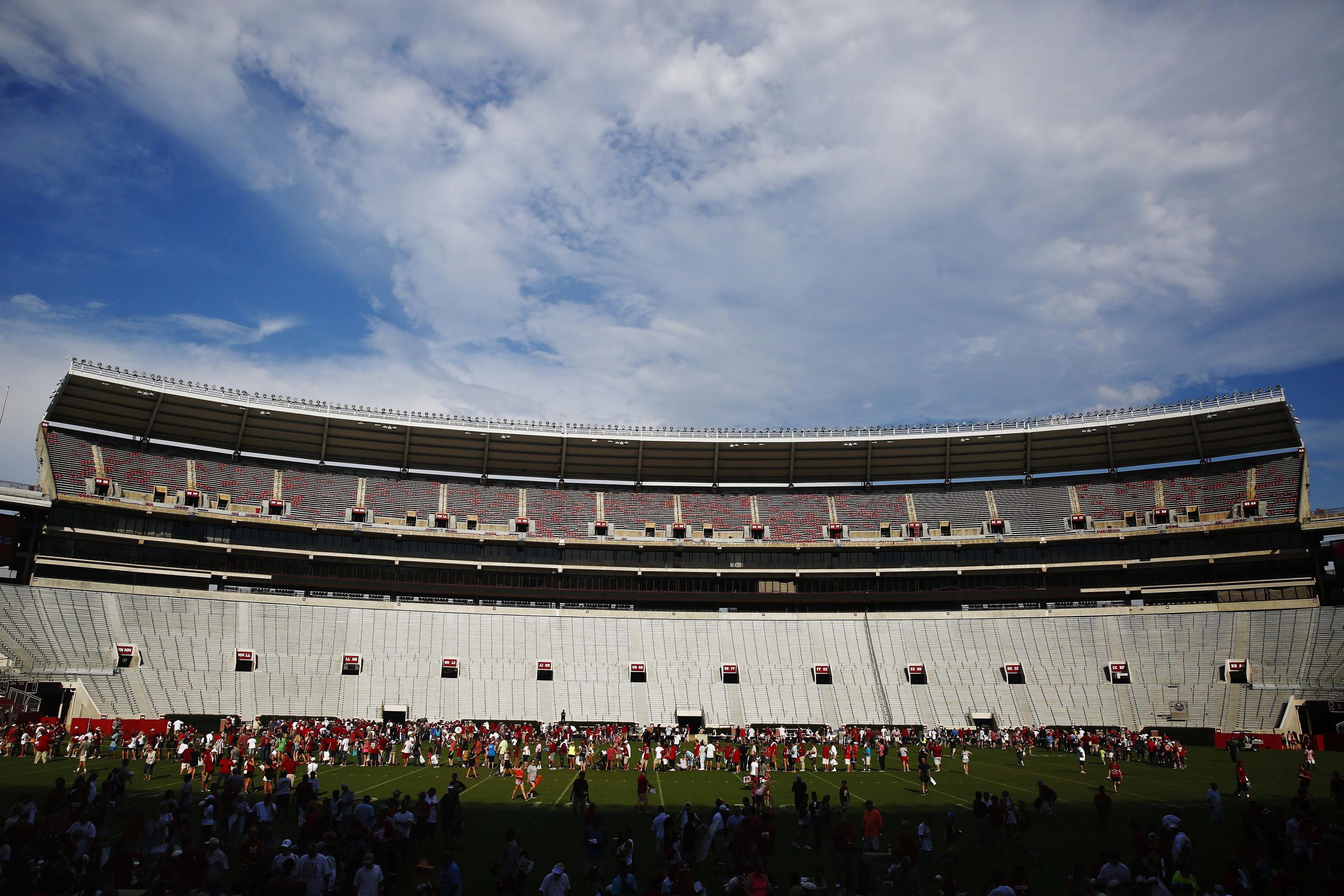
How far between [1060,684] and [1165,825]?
38526 millimetres

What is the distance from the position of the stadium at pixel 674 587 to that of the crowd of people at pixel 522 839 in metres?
6.13

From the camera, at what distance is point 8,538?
47.8m

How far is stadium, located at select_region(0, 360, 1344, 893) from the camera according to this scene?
43844mm

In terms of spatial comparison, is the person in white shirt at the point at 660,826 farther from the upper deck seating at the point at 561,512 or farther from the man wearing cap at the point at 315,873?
the upper deck seating at the point at 561,512

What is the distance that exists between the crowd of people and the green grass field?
0.20 m

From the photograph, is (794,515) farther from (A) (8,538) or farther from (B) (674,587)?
(A) (8,538)

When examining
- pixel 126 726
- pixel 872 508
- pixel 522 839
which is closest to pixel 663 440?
pixel 872 508

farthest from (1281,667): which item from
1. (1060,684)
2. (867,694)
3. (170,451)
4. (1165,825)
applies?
(170,451)

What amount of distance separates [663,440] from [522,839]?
151ft

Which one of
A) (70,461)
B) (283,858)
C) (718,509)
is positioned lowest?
(283,858)

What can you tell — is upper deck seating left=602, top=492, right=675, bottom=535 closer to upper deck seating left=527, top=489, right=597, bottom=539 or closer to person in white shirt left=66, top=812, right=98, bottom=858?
upper deck seating left=527, top=489, right=597, bottom=539

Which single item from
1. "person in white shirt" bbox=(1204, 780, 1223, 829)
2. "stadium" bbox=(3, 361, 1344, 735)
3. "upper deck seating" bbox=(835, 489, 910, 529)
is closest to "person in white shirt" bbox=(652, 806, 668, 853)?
"person in white shirt" bbox=(1204, 780, 1223, 829)

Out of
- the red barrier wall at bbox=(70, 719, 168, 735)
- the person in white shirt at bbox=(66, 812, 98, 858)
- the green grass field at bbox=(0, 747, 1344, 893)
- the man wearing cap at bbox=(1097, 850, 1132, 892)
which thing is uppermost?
the red barrier wall at bbox=(70, 719, 168, 735)

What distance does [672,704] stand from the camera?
50625 mm
